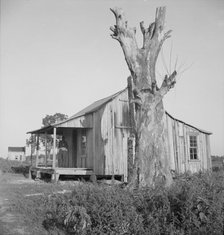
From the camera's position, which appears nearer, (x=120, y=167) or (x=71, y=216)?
(x=71, y=216)

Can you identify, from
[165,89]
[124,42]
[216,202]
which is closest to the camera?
[216,202]

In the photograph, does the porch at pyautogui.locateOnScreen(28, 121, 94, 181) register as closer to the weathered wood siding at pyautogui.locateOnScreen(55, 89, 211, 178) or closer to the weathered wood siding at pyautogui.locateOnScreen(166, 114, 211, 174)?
the weathered wood siding at pyautogui.locateOnScreen(55, 89, 211, 178)

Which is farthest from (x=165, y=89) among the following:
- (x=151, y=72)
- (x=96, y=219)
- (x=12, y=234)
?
(x=12, y=234)

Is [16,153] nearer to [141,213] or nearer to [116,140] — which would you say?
[116,140]

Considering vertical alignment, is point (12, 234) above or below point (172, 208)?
below

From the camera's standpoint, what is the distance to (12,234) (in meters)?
5.47

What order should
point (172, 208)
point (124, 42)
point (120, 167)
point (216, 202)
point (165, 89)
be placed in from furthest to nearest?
point (120, 167) → point (124, 42) → point (165, 89) → point (172, 208) → point (216, 202)

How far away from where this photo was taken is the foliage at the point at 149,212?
487 centimetres

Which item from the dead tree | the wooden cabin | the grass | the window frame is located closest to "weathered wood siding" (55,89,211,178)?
the wooden cabin

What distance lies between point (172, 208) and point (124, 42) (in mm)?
6674

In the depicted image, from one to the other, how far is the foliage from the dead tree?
2278 mm

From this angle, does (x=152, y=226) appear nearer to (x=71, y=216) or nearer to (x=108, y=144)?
(x=71, y=216)

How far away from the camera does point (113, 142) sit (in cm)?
1534

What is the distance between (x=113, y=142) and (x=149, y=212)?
9985mm
